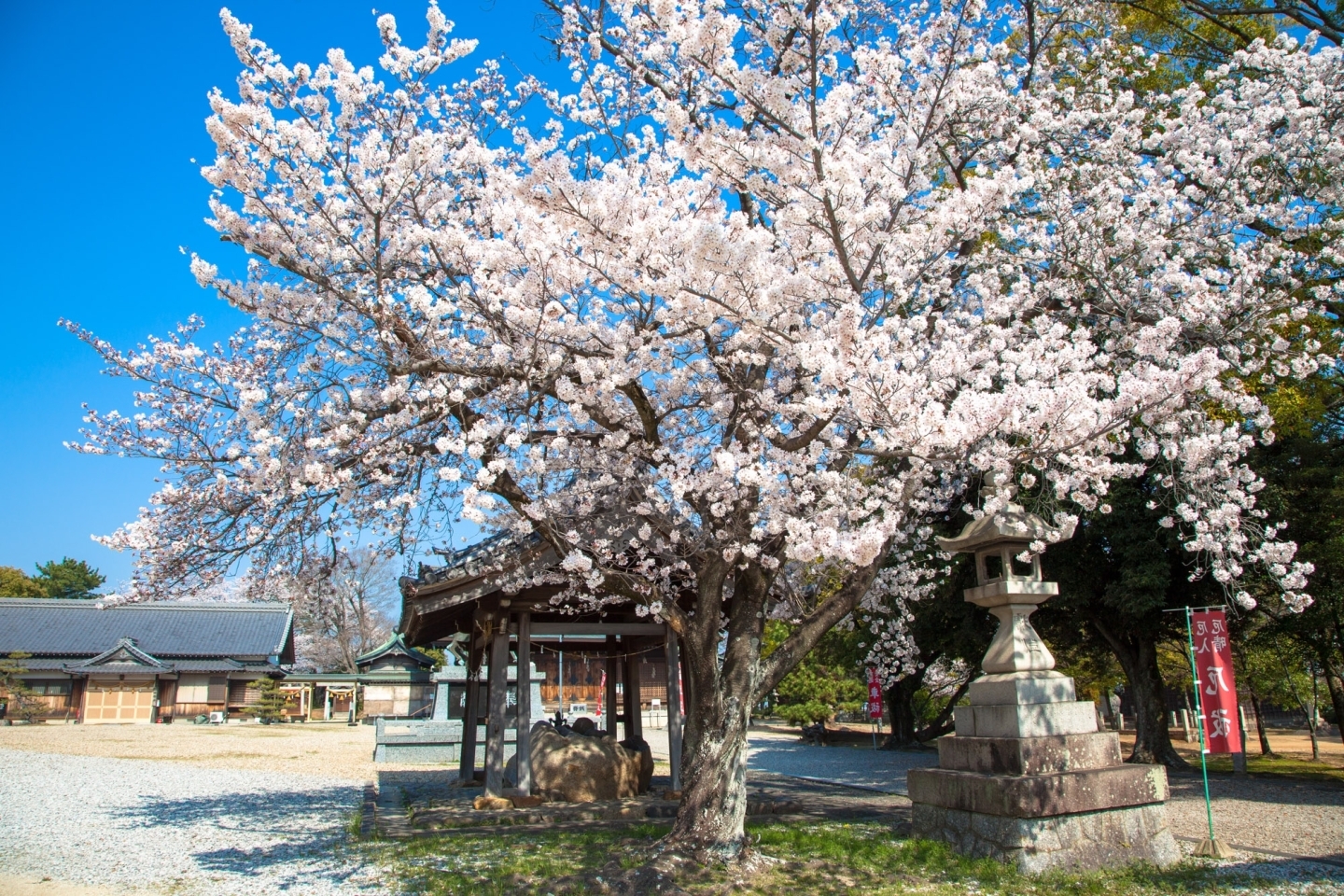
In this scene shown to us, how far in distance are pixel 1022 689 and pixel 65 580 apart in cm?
5320

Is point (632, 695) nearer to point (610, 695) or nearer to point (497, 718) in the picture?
point (610, 695)

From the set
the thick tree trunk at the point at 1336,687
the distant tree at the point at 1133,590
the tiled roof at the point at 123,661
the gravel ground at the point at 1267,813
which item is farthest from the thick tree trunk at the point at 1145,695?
the tiled roof at the point at 123,661

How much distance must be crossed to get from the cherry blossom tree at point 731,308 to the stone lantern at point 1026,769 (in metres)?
0.68

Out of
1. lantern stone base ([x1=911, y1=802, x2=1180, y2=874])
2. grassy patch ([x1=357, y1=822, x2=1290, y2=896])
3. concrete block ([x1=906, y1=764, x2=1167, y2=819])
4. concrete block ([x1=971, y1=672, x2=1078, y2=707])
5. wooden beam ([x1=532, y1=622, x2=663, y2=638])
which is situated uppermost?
wooden beam ([x1=532, y1=622, x2=663, y2=638])

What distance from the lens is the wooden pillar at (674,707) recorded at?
9.48m

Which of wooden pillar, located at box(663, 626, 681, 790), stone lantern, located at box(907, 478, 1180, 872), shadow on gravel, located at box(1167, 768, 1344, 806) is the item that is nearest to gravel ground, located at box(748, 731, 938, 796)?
wooden pillar, located at box(663, 626, 681, 790)

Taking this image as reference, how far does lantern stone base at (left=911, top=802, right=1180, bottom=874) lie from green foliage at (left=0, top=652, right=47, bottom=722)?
→ 103 feet

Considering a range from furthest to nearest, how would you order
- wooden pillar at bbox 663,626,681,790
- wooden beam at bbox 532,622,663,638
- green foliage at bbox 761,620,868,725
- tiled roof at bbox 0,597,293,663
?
1. tiled roof at bbox 0,597,293,663
2. green foliage at bbox 761,620,868,725
3. wooden beam at bbox 532,622,663,638
4. wooden pillar at bbox 663,626,681,790

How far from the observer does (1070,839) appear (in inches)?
227

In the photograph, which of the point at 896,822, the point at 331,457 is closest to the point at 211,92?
the point at 331,457

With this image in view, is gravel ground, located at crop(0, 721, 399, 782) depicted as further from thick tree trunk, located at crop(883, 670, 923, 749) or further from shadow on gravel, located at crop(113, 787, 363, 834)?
thick tree trunk, located at crop(883, 670, 923, 749)

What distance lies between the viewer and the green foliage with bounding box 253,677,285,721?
105 feet

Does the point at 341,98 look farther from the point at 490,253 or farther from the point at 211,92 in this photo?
the point at 490,253

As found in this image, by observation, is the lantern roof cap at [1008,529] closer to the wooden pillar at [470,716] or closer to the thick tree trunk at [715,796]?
the thick tree trunk at [715,796]
